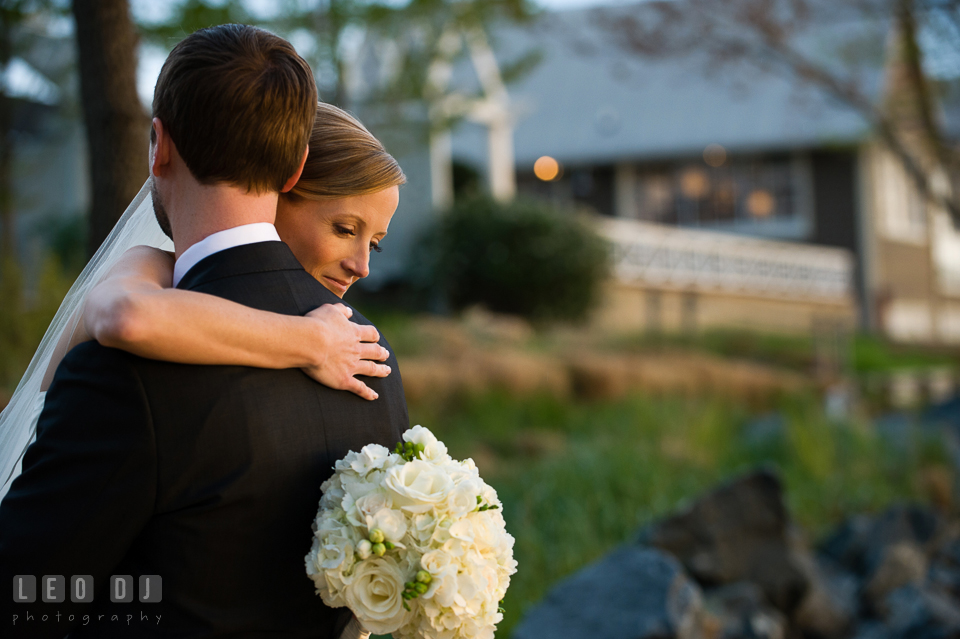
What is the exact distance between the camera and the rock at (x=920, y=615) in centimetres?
521

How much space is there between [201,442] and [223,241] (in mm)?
424

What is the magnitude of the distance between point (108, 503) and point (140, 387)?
0.69 feet

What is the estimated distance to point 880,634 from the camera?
5.84 meters

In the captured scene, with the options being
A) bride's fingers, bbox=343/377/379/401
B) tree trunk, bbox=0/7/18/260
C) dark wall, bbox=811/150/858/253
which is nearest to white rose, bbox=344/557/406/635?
bride's fingers, bbox=343/377/379/401

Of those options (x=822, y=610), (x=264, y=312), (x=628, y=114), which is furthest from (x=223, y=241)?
(x=628, y=114)

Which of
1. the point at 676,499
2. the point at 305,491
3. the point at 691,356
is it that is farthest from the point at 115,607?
the point at 691,356

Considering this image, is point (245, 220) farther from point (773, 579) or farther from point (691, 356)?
point (691, 356)

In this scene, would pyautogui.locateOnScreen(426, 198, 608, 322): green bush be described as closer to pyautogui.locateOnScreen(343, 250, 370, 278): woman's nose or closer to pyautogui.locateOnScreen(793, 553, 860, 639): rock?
pyautogui.locateOnScreen(793, 553, 860, 639): rock

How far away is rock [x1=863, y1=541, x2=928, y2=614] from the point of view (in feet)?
21.0

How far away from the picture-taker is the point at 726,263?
21.7 meters

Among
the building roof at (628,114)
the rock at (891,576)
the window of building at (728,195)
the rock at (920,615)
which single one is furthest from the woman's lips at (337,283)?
the window of building at (728,195)

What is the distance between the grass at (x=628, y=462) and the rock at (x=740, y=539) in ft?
1.88

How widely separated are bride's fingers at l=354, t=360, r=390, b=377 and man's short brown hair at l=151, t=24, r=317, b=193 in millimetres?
439

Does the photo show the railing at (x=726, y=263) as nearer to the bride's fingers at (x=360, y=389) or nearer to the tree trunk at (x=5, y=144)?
the tree trunk at (x=5, y=144)
